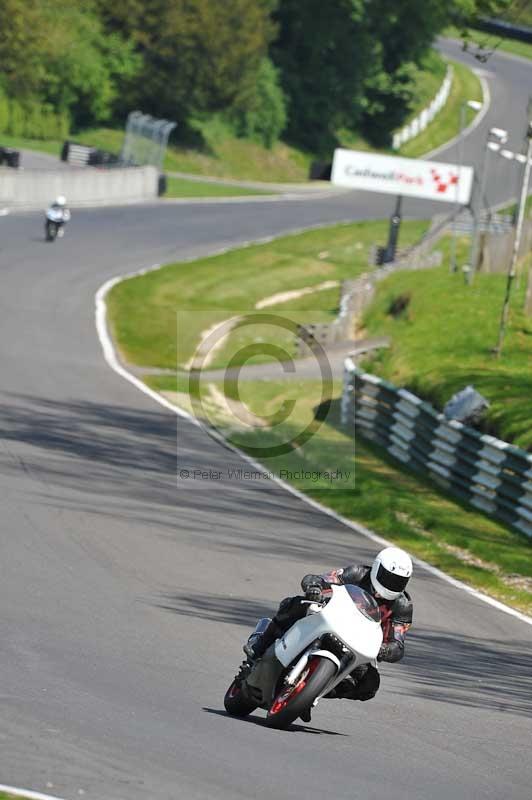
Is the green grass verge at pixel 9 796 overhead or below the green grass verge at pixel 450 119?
below

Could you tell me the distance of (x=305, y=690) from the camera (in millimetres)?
8562

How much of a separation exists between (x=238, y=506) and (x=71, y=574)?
16.0ft

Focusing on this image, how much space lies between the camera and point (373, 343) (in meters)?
33.5

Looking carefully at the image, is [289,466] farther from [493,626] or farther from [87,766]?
[87,766]

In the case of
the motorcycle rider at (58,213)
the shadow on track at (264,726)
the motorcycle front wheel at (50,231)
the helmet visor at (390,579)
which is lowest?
the motorcycle front wheel at (50,231)

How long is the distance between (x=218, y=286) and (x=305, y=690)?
3354 centimetres

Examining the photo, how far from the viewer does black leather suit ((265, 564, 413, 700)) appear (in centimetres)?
898

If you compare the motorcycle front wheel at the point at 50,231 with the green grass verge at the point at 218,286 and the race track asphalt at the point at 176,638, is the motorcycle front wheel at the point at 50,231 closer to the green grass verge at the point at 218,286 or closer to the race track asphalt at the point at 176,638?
the green grass verge at the point at 218,286

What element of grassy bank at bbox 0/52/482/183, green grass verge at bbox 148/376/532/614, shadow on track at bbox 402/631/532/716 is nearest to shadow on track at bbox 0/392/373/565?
green grass verge at bbox 148/376/532/614

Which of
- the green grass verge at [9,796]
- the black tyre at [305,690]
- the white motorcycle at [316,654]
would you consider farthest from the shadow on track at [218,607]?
the green grass verge at [9,796]

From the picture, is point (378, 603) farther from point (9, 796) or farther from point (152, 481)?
point (152, 481)

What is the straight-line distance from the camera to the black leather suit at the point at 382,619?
8.98 meters

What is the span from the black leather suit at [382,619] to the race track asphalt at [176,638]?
1.21ft

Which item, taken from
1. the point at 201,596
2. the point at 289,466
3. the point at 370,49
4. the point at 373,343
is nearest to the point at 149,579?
the point at 201,596
